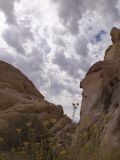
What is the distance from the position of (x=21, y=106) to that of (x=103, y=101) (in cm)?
1248

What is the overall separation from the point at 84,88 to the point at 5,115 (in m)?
8.38

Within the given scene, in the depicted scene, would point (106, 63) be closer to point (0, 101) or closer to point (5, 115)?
point (5, 115)

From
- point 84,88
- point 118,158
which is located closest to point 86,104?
point 84,88

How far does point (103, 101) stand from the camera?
15.4 meters

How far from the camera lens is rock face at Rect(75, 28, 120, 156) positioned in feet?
41.3

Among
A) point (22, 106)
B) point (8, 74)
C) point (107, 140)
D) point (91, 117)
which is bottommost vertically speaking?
point (107, 140)

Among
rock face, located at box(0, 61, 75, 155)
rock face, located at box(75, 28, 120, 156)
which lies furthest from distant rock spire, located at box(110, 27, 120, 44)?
rock face, located at box(75, 28, 120, 156)

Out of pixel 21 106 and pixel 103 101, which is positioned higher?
pixel 21 106

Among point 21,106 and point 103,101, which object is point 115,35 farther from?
point 103,101

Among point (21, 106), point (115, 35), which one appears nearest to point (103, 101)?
point (115, 35)

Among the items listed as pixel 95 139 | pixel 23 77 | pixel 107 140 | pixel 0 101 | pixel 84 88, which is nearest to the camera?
pixel 95 139

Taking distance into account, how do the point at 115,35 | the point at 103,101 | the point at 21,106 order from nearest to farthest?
the point at 103,101 → the point at 115,35 → the point at 21,106

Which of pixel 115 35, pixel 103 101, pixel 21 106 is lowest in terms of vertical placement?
pixel 103 101

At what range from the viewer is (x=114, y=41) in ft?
87.2
